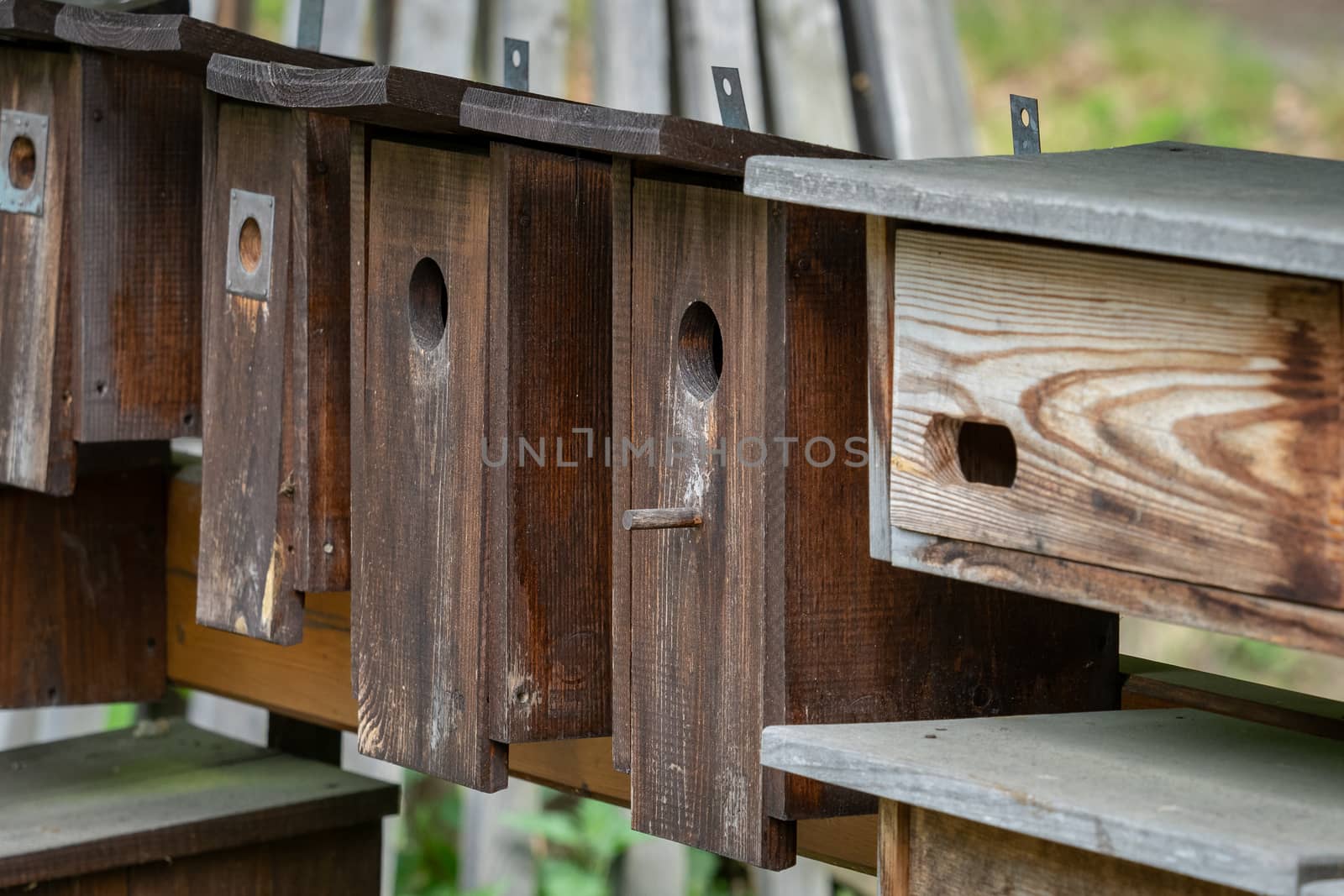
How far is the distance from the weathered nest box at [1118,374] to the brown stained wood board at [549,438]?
0.43m

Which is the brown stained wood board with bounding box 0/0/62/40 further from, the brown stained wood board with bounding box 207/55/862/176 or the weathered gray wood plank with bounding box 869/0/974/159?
the weathered gray wood plank with bounding box 869/0/974/159

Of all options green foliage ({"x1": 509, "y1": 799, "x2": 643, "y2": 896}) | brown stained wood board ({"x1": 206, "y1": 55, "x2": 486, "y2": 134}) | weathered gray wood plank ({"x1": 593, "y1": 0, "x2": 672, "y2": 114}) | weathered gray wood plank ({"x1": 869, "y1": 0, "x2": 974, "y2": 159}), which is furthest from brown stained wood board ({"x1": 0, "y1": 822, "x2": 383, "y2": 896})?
weathered gray wood plank ({"x1": 869, "y1": 0, "x2": 974, "y2": 159})

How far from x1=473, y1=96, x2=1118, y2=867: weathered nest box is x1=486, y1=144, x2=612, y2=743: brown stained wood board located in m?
0.10

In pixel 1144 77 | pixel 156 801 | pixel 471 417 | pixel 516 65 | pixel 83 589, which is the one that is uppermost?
pixel 1144 77

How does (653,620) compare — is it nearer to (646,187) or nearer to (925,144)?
(646,187)

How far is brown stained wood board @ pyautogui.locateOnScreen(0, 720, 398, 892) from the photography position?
2619mm

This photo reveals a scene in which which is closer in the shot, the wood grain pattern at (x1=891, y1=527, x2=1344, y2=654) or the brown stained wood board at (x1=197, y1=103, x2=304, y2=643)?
the wood grain pattern at (x1=891, y1=527, x2=1344, y2=654)

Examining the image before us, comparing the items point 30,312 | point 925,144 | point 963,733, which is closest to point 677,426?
point 963,733

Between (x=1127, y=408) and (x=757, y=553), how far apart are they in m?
0.41

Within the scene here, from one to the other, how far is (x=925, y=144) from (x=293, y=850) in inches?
91.1

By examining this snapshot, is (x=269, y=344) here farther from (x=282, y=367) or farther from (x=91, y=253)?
(x=91, y=253)

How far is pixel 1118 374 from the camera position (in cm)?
153

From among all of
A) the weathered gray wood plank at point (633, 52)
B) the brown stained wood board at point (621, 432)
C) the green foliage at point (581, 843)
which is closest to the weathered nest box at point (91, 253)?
the brown stained wood board at point (621, 432)

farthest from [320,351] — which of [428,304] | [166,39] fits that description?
[166,39]
